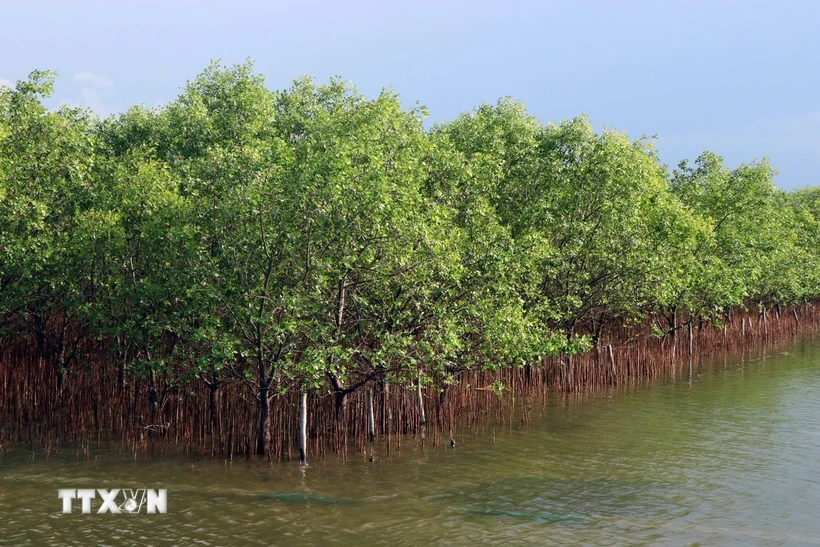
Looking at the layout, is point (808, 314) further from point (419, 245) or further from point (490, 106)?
point (419, 245)

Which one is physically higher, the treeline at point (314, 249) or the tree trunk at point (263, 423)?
the treeline at point (314, 249)

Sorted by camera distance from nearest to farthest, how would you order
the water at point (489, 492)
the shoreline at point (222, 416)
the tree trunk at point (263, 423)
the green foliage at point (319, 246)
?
the water at point (489, 492)
the green foliage at point (319, 246)
the tree trunk at point (263, 423)
the shoreline at point (222, 416)

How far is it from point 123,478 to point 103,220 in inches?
280

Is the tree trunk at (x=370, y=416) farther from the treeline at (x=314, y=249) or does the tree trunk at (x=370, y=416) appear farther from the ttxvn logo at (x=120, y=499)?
the ttxvn logo at (x=120, y=499)

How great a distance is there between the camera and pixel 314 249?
20.2 metres

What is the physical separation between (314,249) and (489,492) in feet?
23.7

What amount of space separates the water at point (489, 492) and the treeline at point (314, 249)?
2.35 metres

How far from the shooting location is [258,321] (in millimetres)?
19609

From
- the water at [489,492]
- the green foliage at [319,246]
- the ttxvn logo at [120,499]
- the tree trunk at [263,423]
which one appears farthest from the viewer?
the tree trunk at [263,423]

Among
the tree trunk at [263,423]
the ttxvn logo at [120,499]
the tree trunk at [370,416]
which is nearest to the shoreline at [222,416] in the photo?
the tree trunk at [370,416]

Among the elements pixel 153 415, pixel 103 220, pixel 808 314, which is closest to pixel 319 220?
pixel 103 220

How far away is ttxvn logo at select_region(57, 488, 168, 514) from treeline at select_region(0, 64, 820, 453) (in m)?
3.33

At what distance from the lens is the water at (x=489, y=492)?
16.2 meters

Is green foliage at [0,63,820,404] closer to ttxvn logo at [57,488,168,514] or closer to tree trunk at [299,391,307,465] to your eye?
tree trunk at [299,391,307,465]
